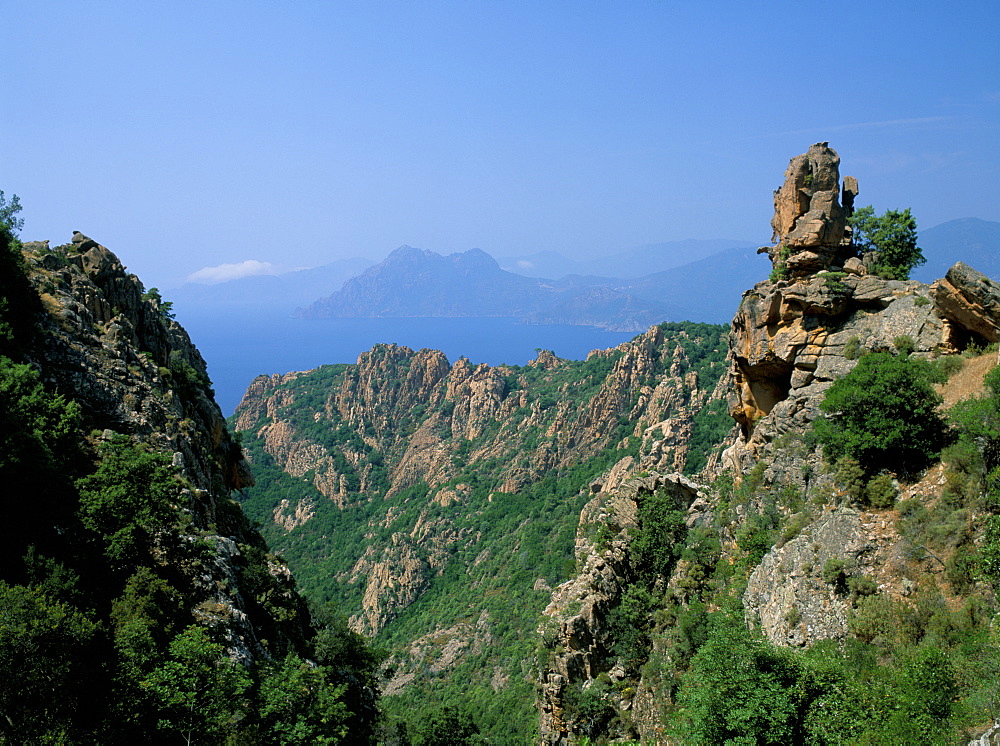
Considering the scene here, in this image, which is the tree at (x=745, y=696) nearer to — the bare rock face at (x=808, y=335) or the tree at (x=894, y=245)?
the bare rock face at (x=808, y=335)

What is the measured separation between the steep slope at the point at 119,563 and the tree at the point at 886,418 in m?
17.2

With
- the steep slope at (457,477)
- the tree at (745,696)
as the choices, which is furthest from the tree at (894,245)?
the steep slope at (457,477)

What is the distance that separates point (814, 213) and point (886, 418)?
10712 mm

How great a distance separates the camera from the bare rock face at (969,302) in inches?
715

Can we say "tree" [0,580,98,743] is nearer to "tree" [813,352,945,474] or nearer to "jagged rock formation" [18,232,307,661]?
"jagged rock formation" [18,232,307,661]

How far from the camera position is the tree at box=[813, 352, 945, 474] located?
1669 cm

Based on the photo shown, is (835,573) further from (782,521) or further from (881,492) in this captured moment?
(782,521)

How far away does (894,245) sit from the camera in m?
23.7

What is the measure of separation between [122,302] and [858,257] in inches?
1379

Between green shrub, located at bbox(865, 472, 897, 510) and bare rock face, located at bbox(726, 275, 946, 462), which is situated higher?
bare rock face, located at bbox(726, 275, 946, 462)

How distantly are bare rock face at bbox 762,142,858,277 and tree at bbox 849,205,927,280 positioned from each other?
1067 mm

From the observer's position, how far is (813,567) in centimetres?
1584

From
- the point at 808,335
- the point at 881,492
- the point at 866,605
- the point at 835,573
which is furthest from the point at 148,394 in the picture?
the point at 881,492

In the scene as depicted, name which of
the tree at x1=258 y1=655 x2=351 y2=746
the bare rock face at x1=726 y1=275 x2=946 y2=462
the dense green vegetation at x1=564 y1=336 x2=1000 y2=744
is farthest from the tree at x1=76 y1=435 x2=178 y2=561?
the bare rock face at x1=726 y1=275 x2=946 y2=462
